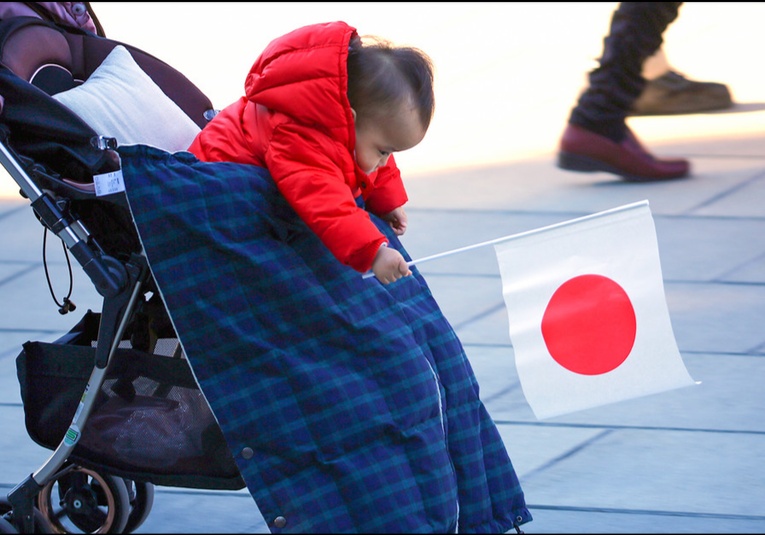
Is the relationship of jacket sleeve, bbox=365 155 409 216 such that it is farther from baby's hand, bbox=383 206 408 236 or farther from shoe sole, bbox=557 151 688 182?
shoe sole, bbox=557 151 688 182

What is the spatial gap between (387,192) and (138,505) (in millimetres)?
972

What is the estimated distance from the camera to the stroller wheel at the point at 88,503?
3064 millimetres

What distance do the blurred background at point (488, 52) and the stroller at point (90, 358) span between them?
3283 mm

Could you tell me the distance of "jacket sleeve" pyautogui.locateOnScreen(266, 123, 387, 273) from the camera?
102 inches

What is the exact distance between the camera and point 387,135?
267 centimetres

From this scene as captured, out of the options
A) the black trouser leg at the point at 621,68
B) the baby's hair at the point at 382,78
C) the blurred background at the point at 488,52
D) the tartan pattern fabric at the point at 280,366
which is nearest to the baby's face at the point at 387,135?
the baby's hair at the point at 382,78

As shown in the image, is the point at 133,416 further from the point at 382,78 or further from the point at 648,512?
the point at 648,512

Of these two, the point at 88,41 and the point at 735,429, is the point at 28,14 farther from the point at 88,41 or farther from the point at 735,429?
the point at 735,429

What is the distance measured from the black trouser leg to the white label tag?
3518mm

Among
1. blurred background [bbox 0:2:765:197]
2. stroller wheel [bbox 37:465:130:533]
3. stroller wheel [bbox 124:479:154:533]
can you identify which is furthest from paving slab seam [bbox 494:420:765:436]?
blurred background [bbox 0:2:765:197]

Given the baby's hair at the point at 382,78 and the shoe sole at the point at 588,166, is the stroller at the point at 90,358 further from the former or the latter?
the shoe sole at the point at 588,166

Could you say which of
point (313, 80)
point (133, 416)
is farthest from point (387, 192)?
point (133, 416)

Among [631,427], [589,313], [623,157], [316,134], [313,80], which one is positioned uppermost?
[313,80]

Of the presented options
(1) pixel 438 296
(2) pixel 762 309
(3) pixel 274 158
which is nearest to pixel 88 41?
(3) pixel 274 158
